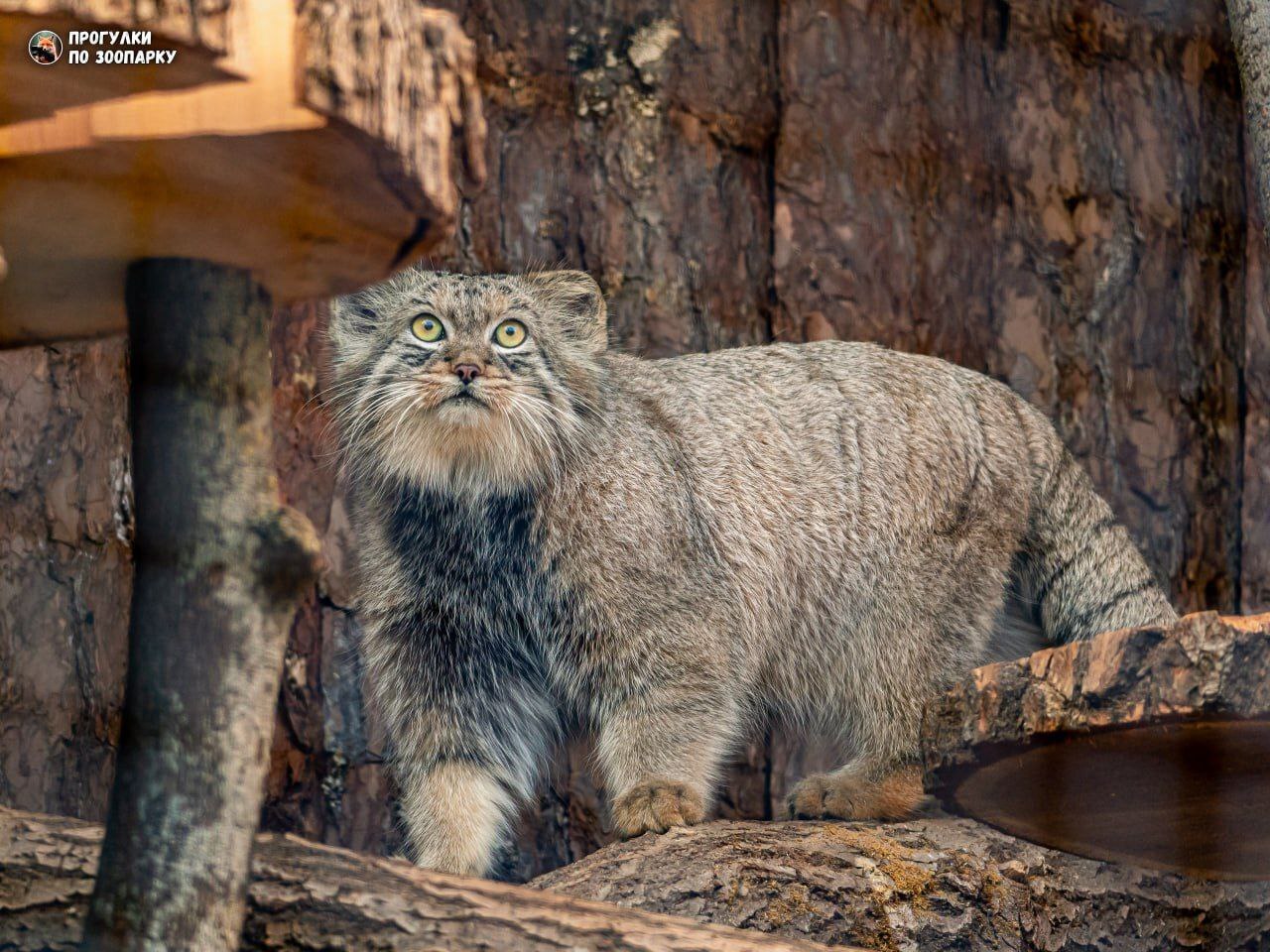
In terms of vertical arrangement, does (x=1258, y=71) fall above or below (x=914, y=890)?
above

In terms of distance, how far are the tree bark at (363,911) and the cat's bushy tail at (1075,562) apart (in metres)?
1.93

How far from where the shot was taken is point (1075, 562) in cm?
388

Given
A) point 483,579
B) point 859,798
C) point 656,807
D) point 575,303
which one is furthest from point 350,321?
point 859,798

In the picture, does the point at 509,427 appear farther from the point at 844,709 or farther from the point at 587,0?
the point at 587,0

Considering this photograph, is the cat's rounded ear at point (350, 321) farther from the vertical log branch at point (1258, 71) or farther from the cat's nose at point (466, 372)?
the vertical log branch at point (1258, 71)

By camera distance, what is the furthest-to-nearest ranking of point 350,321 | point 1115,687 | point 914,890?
1. point 350,321
2. point 914,890
3. point 1115,687

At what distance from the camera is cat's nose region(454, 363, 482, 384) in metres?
3.36

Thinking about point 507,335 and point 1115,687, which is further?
point 507,335

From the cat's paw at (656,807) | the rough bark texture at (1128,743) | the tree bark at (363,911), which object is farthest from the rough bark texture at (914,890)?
the tree bark at (363,911)

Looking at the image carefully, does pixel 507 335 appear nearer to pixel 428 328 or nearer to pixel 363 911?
pixel 428 328

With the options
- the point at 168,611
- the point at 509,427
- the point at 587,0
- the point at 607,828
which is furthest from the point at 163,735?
the point at 587,0

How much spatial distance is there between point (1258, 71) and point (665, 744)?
191cm

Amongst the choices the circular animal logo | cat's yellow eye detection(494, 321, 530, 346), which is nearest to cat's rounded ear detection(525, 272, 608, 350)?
cat's yellow eye detection(494, 321, 530, 346)

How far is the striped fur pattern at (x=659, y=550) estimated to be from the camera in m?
3.46
